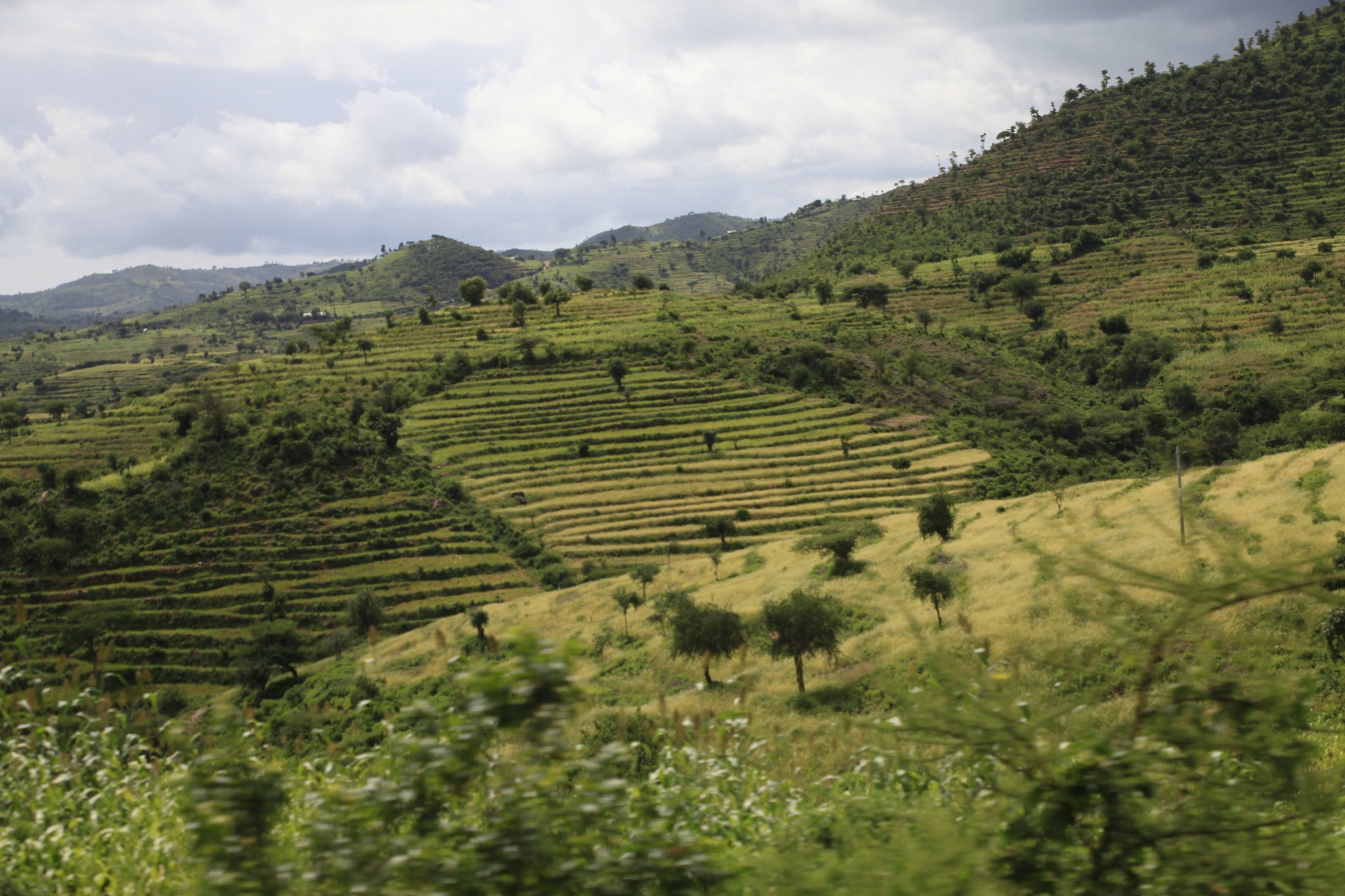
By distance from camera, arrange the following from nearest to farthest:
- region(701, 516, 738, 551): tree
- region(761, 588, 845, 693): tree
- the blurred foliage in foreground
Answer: the blurred foliage in foreground
region(761, 588, 845, 693): tree
region(701, 516, 738, 551): tree

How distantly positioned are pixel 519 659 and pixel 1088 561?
3.23 meters

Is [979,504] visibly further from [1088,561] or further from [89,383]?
[89,383]

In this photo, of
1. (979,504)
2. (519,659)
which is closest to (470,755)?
(519,659)

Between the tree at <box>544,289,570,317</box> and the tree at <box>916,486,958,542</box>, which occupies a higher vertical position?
the tree at <box>544,289,570,317</box>

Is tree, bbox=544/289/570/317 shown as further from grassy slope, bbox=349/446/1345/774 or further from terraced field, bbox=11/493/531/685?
grassy slope, bbox=349/446/1345/774

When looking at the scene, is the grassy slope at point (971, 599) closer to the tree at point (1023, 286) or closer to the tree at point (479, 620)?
the tree at point (479, 620)

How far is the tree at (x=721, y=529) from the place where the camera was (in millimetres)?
56000

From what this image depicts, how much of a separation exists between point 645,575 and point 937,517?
17528mm

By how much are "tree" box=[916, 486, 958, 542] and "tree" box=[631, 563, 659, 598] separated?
53.6 ft

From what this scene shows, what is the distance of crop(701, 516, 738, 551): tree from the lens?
5600 centimetres

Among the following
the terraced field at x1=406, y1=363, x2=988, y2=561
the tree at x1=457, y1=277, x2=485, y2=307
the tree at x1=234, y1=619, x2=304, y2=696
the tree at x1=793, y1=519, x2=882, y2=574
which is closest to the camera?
the tree at x1=793, y1=519, x2=882, y2=574

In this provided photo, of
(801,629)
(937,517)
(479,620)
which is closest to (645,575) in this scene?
(479,620)

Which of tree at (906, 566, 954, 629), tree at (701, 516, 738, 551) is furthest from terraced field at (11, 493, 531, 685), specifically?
tree at (906, 566, 954, 629)

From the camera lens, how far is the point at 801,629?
26.1 meters
